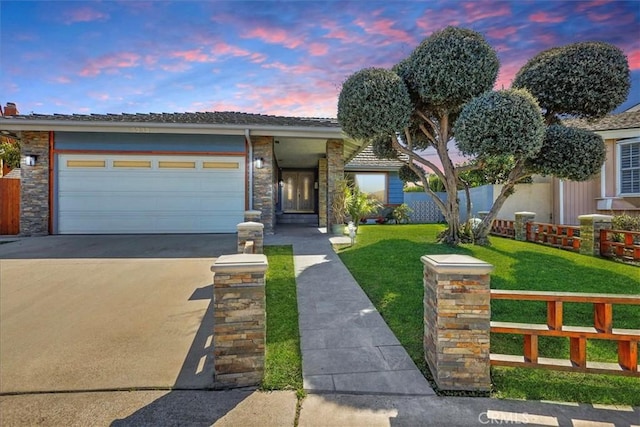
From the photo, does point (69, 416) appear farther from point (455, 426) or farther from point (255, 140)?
point (255, 140)

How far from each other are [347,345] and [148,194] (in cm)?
896

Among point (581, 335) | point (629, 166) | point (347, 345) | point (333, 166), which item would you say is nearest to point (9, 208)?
point (333, 166)

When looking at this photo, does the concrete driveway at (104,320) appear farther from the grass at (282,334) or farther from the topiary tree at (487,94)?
the topiary tree at (487,94)

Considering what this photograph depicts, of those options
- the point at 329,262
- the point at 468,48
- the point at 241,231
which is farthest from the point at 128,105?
the point at 468,48

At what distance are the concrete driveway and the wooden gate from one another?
3551 mm

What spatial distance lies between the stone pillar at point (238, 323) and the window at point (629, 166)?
1277 cm

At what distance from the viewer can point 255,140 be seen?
32.7 ft

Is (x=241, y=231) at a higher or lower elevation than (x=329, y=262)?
higher

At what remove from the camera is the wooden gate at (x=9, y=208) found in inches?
385

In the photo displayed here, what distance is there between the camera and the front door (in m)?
18.1

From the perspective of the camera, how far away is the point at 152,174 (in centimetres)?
979

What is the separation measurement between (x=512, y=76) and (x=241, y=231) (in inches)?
313

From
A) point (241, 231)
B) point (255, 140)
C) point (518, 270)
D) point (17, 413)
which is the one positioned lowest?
point (17, 413)

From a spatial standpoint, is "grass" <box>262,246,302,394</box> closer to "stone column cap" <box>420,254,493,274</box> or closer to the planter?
"stone column cap" <box>420,254,493,274</box>
